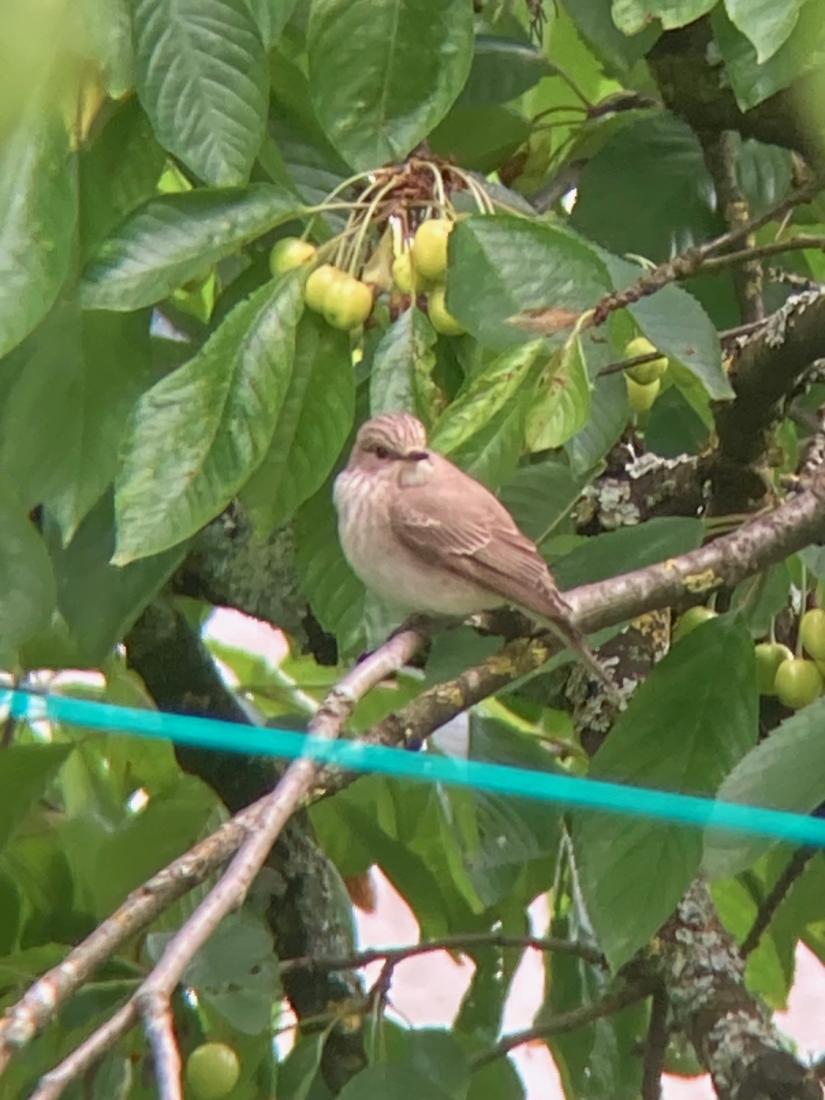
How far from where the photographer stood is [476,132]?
2.20 meters

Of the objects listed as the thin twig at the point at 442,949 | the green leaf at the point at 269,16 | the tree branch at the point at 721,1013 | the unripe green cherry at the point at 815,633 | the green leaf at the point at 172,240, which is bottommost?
the tree branch at the point at 721,1013

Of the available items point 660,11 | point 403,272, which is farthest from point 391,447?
point 660,11

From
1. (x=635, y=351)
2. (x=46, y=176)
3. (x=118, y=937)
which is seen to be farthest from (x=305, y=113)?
(x=118, y=937)

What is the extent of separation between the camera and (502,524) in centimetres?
215

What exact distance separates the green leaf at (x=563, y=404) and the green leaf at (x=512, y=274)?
0.08m

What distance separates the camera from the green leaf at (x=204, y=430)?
1.50 metres

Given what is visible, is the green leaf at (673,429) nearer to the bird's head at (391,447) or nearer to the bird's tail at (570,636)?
the bird's head at (391,447)

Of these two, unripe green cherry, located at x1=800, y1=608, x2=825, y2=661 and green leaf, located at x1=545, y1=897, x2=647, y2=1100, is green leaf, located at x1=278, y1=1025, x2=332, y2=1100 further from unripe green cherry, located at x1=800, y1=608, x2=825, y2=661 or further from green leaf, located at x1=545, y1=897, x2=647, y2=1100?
unripe green cherry, located at x1=800, y1=608, x2=825, y2=661

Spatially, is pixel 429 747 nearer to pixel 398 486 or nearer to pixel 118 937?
pixel 398 486

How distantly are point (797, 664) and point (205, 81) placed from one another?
1.13m

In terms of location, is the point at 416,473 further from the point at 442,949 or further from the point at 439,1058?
the point at 439,1058

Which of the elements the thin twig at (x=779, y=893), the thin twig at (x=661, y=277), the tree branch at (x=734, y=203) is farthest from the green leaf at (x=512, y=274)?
the thin twig at (x=779, y=893)

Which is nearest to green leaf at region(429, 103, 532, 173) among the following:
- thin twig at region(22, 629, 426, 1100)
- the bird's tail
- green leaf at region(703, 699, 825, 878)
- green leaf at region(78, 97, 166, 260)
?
green leaf at region(78, 97, 166, 260)

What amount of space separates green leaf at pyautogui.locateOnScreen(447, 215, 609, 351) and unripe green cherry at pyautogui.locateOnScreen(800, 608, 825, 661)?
0.78 meters
